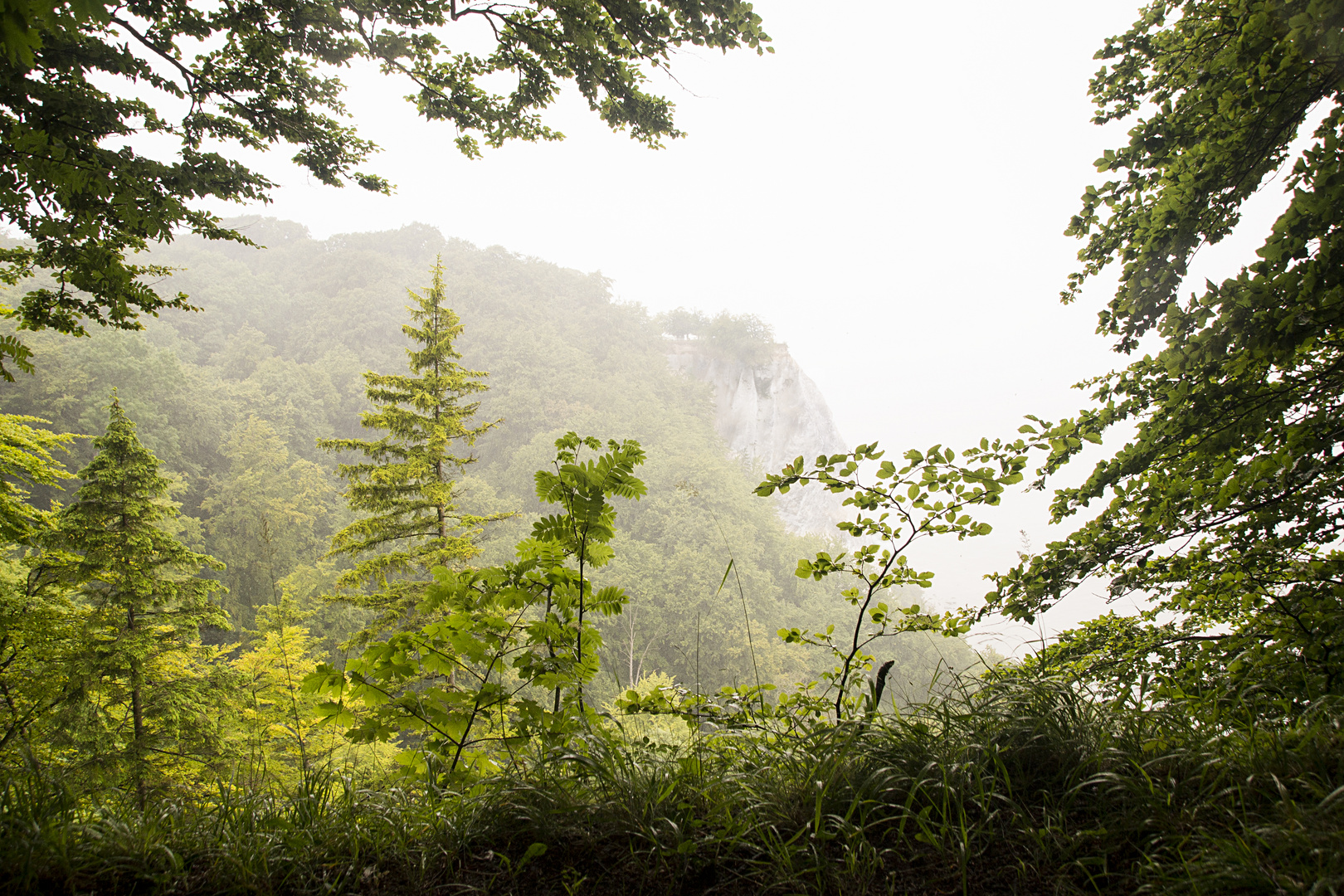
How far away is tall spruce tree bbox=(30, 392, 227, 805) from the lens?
642 cm

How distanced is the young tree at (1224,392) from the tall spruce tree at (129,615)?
952cm

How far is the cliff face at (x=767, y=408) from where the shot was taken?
220 feet

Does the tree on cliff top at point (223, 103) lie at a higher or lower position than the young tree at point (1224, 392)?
higher

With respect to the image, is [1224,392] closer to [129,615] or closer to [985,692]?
[985,692]

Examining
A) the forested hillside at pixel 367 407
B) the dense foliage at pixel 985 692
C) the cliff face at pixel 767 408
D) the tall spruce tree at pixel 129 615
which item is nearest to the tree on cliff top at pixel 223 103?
the dense foliage at pixel 985 692

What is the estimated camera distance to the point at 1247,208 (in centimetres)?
265

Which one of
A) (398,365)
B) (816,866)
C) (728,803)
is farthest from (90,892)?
(398,365)

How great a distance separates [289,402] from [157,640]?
44650mm

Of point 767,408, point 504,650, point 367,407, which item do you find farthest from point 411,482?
point 767,408

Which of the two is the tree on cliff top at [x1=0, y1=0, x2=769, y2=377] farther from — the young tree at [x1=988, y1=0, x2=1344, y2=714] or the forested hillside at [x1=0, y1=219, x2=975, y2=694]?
the forested hillside at [x1=0, y1=219, x2=975, y2=694]

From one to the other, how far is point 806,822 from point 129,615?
980 centimetres

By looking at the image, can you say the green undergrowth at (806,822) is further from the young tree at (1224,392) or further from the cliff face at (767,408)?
the cliff face at (767,408)

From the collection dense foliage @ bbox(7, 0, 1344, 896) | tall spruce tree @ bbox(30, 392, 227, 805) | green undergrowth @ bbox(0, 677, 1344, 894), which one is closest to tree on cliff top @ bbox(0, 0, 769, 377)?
dense foliage @ bbox(7, 0, 1344, 896)

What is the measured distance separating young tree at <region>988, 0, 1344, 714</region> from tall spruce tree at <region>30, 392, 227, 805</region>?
31.2 ft
